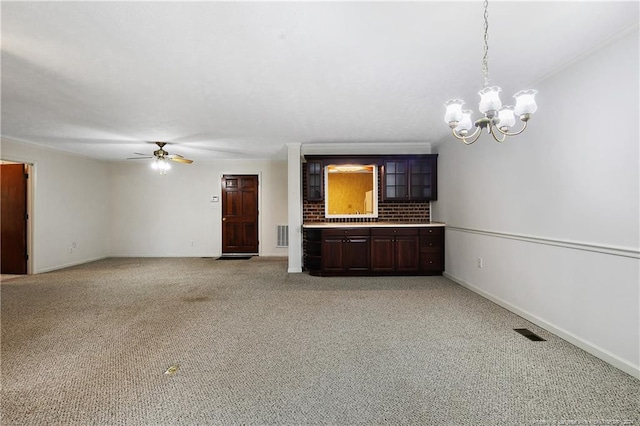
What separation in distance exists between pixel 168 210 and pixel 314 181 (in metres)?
4.21

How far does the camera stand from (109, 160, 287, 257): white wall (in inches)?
285

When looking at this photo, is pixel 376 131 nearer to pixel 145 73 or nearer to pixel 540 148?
pixel 540 148

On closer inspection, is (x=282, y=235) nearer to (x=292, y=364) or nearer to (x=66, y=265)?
(x=66, y=265)

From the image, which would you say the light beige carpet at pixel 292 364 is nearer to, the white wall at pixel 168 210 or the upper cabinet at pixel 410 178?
the upper cabinet at pixel 410 178

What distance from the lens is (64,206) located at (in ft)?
19.5

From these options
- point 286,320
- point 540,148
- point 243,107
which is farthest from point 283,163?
point 540,148

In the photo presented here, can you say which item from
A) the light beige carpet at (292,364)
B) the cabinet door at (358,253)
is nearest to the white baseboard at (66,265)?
the light beige carpet at (292,364)

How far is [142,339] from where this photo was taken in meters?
2.63

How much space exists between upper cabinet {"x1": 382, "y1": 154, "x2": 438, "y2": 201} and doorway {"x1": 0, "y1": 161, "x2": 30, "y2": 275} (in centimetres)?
687

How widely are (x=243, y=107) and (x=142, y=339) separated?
272 centimetres

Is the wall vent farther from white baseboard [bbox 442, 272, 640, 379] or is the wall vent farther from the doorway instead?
the doorway

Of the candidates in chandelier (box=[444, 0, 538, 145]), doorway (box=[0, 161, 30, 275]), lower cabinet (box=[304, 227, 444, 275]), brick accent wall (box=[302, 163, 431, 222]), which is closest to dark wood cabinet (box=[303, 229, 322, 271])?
lower cabinet (box=[304, 227, 444, 275])

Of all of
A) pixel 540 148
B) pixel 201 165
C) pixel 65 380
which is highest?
pixel 201 165

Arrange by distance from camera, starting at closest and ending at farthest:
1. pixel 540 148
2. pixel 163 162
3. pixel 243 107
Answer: pixel 540 148 < pixel 243 107 < pixel 163 162
